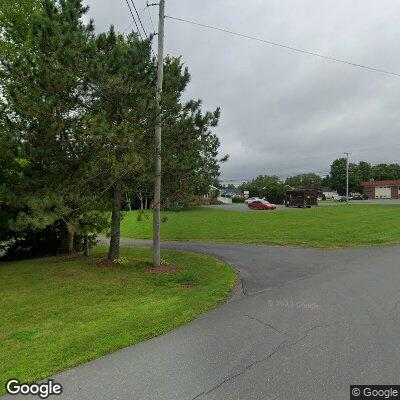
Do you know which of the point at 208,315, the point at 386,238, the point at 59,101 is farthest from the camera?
the point at 386,238

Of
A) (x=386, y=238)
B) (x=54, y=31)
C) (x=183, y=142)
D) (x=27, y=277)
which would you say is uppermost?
(x=54, y=31)

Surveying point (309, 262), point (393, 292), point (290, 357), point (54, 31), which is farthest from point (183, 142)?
point (290, 357)

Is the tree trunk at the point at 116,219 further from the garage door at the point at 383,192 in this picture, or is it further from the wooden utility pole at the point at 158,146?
the garage door at the point at 383,192

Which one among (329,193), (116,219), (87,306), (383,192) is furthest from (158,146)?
(329,193)

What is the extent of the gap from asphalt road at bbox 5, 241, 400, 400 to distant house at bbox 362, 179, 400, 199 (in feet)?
269

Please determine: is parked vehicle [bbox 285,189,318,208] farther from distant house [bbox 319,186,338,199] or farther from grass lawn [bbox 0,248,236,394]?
distant house [bbox 319,186,338,199]

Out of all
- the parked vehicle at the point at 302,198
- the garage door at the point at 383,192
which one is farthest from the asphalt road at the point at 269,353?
the garage door at the point at 383,192

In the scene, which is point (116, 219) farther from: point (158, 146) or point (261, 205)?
point (261, 205)

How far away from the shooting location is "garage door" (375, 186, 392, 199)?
8088 cm

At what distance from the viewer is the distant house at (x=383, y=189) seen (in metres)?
79.5

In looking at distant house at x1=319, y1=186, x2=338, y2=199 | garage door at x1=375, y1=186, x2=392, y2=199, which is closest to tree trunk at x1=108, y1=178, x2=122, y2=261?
garage door at x1=375, y1=186, x2=392, y2=199

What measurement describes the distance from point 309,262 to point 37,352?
8892mm

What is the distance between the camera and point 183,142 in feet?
38.3

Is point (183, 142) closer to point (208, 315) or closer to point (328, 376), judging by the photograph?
point (208, 315)
